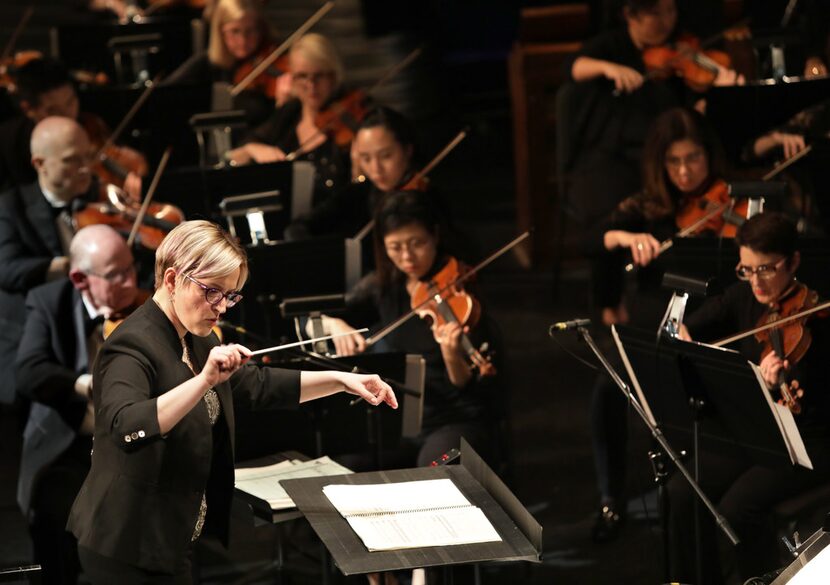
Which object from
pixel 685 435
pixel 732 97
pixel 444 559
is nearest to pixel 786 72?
pixel 732 97

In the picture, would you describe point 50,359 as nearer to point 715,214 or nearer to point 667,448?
point 667,448

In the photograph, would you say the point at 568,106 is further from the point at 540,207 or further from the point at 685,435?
the point at 685,435

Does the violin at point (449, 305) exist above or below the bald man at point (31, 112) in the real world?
below

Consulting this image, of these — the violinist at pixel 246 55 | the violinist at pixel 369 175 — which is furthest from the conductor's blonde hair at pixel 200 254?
the violinist at pixel 246 55

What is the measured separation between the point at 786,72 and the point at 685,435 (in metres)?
1.94

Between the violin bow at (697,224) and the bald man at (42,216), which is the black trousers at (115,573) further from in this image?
the violin bow at (697,224)

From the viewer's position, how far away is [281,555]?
357cm

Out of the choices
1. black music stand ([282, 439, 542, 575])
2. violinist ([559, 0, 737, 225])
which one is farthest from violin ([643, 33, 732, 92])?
black music stand ([282, 439, 542, 575])

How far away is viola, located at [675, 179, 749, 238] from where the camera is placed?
4.09 metres

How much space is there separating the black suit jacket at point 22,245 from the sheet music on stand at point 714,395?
187 centimetres

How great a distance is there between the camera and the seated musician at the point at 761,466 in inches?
137

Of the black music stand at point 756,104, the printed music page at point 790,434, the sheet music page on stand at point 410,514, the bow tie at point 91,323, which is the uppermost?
the black music stand at point 756,104

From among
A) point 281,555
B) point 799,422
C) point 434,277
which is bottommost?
point 281,555

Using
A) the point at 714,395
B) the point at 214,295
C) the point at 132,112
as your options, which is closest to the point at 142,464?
the point at 214,295
